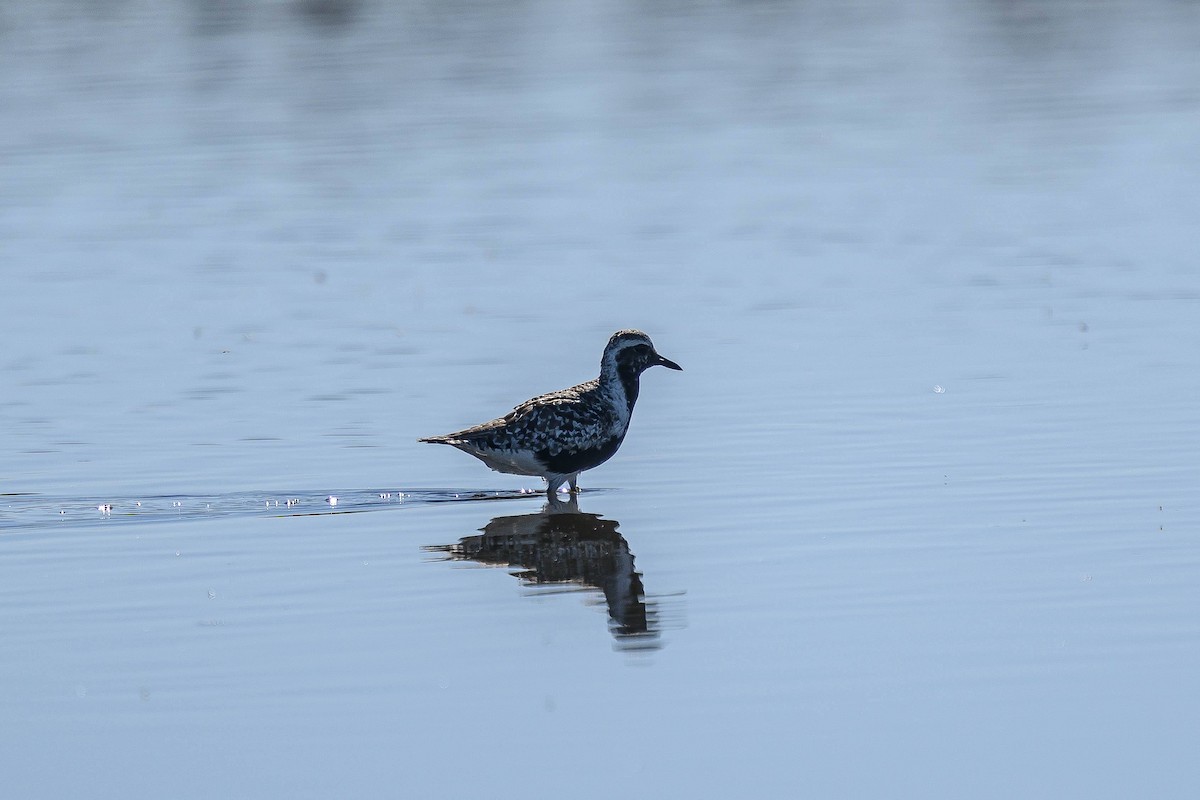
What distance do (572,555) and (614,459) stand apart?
3.11 metres

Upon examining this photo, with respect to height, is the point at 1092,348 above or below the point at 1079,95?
below

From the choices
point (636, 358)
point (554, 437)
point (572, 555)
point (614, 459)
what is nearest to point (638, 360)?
point (636, 358)

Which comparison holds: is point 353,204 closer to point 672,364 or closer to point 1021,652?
point 672,364

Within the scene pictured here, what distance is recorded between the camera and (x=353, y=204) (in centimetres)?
2706

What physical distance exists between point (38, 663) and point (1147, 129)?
81.6 feet

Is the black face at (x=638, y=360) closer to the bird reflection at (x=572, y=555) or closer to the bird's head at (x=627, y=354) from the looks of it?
the bird's head at (x=627, y=354)

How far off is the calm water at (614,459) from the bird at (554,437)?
12.3 inches

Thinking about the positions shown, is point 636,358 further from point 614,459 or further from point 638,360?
point 614,459

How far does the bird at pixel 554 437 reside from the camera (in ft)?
45.4

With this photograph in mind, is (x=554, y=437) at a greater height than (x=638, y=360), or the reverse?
(x=638, y=360)

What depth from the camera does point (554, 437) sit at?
45.3ft

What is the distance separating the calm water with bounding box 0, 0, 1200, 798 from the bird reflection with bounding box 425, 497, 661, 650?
0.15ft

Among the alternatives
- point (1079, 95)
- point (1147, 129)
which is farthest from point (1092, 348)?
point (1079, 95)

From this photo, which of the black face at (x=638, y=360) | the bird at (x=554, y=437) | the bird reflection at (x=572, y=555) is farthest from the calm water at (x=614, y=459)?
the black face at (x=638, y=360)
